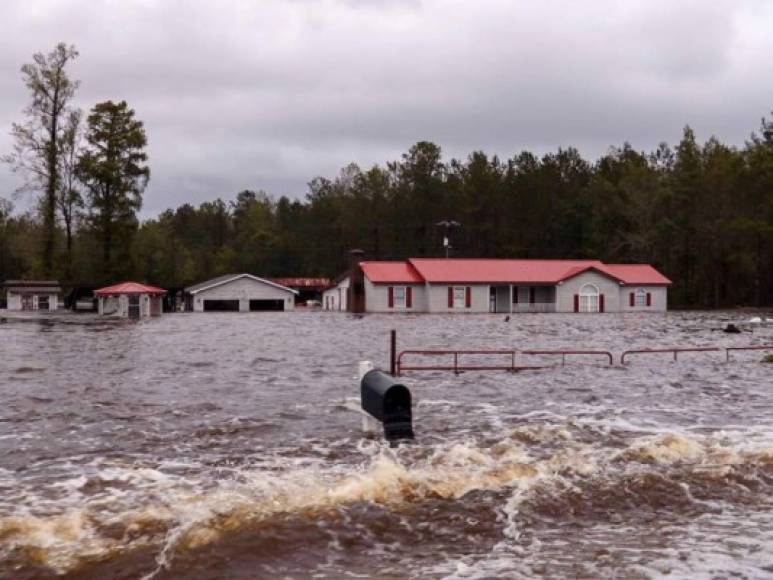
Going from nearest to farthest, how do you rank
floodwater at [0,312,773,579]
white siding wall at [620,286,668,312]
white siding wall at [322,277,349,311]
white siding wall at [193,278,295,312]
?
floodwater at [0,312,773,579], white siding wall at [620,286,668,312], white siding wall at [322,277,349,311], white siding wall at [193,278,295,312]

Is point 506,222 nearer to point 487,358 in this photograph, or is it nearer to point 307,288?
point 307,288

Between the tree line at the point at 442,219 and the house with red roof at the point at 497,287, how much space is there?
46.0 feet

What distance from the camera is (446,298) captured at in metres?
62.3

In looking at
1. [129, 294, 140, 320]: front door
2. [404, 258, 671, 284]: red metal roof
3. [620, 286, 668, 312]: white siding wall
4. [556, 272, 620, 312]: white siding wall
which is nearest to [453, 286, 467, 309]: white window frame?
[404, 258, 671, 284]: red metal roof

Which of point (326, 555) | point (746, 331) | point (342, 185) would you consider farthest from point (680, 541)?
point (342, 185)

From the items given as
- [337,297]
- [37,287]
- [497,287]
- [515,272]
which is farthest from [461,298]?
[37,287]

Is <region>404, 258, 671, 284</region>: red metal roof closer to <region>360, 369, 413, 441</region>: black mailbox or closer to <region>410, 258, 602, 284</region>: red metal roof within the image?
<region>410, 258, 602, 284</region>: red metal roof

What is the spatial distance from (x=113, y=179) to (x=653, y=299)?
4712 centimetres

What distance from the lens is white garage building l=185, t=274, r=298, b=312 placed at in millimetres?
69625

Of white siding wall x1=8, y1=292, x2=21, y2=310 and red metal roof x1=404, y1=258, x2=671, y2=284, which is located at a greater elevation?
red metal roof x1=404, y1=258, x2=671, y2=284

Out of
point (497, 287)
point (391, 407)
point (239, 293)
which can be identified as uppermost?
point (497, 287)

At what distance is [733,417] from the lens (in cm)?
1466

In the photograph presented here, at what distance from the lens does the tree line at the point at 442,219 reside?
70250 mm

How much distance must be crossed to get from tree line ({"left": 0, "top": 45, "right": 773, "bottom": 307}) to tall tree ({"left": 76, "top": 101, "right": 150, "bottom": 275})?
11 centimetres
